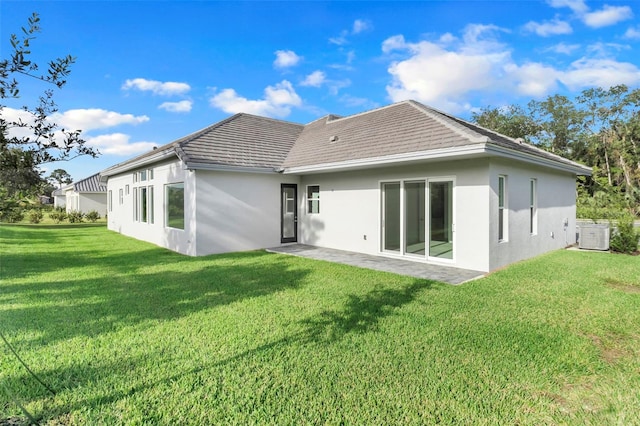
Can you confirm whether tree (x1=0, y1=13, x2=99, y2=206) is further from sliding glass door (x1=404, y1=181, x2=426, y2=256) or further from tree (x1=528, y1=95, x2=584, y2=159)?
tree (x1=528, y1=95, x2=584, y2=159)

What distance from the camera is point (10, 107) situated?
226 cm

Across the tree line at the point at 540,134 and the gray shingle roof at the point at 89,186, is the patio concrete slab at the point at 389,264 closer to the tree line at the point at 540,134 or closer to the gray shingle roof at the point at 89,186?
the tree line at the point at 540,134

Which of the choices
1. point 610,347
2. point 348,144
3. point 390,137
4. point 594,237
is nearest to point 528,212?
point 594,237

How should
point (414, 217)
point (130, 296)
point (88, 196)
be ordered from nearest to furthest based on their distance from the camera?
point (130, 296) → point (414, 217) → point (88, 196)

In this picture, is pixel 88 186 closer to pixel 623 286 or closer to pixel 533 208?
pixel 533 208

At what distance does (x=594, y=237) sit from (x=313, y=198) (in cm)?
1030

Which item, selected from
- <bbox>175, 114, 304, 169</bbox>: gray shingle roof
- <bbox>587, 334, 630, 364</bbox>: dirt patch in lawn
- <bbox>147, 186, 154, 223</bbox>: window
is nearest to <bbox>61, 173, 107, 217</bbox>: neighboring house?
<bbox>147, 186, 154, 223</bbox>: window

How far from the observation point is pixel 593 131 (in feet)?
108

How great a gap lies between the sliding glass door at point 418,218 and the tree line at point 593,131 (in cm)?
2179

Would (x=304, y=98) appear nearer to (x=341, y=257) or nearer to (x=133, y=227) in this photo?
(x=133, y=227)

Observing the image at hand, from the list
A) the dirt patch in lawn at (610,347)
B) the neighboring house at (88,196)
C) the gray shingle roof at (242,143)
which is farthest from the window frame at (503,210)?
the neighboring house at (88,196)

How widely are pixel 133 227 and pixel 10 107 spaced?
52.2 ft

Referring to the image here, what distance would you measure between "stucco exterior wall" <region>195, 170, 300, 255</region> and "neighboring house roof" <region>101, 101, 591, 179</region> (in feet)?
1.85

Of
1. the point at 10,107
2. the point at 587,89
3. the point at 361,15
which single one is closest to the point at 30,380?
the point at 10,107
